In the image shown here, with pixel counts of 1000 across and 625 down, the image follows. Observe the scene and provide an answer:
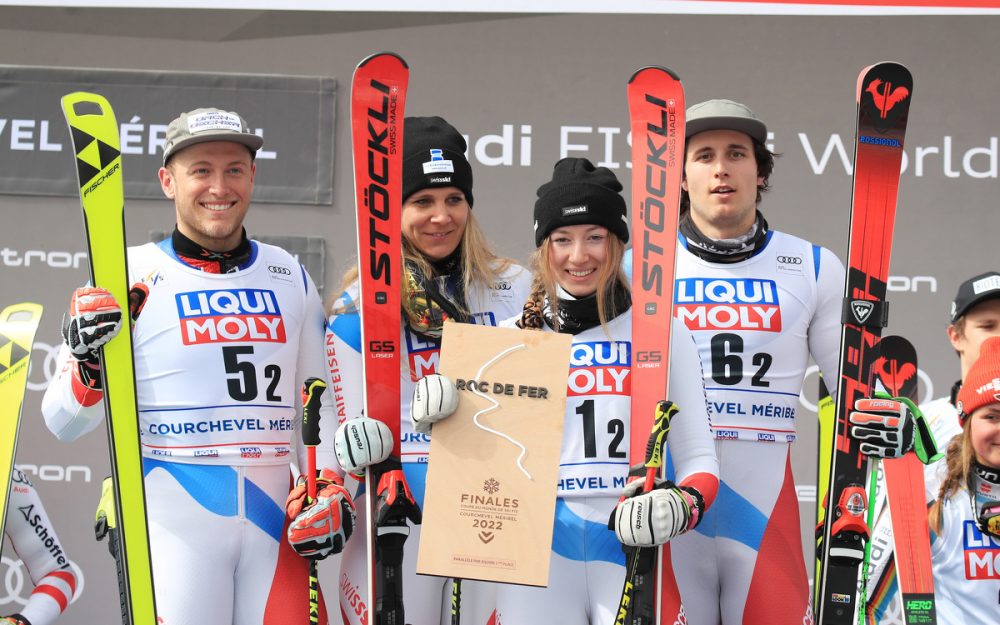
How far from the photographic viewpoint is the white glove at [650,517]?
8.43 feet

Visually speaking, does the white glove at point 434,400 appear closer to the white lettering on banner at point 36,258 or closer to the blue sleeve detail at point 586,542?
the blue sleeve detail at point 586,542

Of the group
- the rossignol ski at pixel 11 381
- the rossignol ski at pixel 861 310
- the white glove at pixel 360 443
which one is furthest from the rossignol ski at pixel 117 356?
the rossignol ski at pixel 861 310

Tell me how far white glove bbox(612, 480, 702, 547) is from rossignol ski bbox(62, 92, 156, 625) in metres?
1.26

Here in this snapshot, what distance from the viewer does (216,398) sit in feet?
10.2

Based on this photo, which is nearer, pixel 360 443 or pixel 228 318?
pixel 360 443

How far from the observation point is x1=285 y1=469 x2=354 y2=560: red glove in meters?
2.92

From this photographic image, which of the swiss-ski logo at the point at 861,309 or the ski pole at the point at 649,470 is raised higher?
the swiss-ski logo at the point at 861,309

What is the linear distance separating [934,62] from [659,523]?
337 centimetres

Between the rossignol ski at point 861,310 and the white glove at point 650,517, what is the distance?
2.07ft

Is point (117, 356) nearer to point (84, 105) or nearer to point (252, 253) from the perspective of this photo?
point (252, 253)

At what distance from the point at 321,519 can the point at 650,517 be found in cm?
89

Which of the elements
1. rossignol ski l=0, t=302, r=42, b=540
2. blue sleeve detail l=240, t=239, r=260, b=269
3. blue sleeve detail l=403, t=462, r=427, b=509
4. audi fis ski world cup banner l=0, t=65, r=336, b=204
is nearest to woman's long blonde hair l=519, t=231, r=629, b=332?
blue sleeve detail l=403, t=462, r=427, b=509

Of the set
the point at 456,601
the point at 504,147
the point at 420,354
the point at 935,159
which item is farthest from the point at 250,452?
the point at 935,159

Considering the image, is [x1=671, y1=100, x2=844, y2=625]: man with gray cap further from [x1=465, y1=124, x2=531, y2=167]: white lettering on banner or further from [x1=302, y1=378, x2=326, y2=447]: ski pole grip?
[x1=465, y1=124, x2=531, y2=167]: white lettering on banner
